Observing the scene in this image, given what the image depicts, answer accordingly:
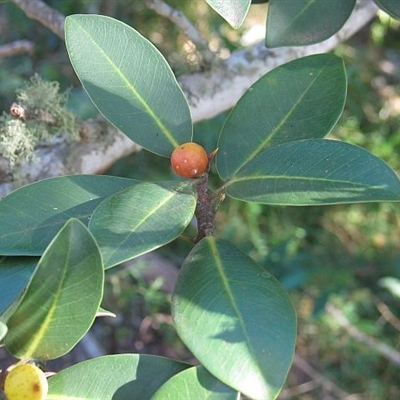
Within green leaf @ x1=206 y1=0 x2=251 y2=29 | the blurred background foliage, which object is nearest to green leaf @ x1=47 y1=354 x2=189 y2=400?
green leaf @ x1=206 y1=0 x2=251 y2=29

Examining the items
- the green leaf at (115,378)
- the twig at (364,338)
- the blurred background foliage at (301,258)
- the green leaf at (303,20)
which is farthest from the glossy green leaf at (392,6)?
the twig at (364,338)

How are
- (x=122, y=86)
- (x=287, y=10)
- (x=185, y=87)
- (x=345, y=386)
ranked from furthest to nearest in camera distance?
(x=345, y=386) → (x=185, y=87) → (x=287, y=10) → (x=122, y=86)

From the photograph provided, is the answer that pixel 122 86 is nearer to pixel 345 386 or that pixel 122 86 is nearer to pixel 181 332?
pixel 181 332

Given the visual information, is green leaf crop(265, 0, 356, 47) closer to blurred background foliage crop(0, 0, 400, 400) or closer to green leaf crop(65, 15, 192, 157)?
green leaf crop(65, 15, 192, 157)

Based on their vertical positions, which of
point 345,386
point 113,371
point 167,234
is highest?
point 167,234

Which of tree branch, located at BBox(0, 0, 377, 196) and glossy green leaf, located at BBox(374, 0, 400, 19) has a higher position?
glossy green leaf, located at BBox(374, 0, 400, 19)

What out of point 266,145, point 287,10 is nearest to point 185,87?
point 287,10
